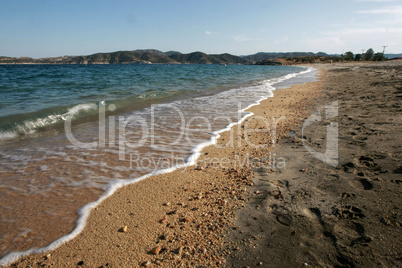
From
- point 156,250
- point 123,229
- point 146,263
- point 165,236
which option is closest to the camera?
point 146,263

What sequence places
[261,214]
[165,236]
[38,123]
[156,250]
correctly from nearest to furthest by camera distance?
[156,250] < [165,236] < [261,214] < [38,123]

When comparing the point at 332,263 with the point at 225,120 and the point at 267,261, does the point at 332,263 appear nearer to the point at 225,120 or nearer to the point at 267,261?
the point at 267,261

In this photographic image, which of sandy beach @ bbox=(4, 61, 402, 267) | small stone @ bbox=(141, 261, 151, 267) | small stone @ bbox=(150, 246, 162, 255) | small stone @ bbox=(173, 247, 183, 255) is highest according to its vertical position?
sandy beach @ bbox=(4, 61, 402, 267)

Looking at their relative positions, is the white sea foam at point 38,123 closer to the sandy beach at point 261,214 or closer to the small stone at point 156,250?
the sandy beach at point 261,214

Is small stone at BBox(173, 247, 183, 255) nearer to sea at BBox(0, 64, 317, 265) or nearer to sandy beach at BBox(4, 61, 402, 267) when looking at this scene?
sandy beach at BBox(4, 61, 402, 267)

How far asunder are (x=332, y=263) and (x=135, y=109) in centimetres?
849

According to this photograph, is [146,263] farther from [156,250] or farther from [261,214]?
[261,214]

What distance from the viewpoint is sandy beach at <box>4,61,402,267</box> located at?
1957 millimetres

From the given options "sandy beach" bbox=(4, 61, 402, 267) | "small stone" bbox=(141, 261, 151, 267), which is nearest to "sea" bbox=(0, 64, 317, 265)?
"sandy beach" bbox=(4, 61, 402, 267)

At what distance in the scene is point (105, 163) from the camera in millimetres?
4008

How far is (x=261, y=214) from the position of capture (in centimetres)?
248

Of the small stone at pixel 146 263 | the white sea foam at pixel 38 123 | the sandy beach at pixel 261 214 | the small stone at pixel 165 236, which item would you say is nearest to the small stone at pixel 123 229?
the sandy beach at pixel 261 214

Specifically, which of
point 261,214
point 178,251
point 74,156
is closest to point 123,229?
point 178,251

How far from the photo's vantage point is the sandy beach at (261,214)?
6.42 feet
